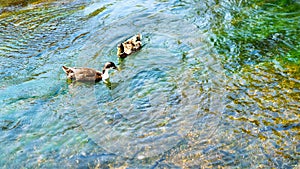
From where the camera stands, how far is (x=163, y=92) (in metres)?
6.49

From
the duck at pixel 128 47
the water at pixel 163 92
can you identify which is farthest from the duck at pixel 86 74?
the duck at pixel 128 47

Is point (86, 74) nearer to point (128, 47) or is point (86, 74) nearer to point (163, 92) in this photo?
point (128, 47)

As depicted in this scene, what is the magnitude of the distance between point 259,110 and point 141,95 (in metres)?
2.34

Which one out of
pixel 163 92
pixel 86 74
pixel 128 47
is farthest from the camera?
pixel 128 47

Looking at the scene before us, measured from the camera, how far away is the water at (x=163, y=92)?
493 cm

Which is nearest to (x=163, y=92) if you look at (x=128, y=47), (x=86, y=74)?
(x=86, y=74)

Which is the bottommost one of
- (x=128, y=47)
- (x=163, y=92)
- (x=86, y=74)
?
(x=163, y=92)

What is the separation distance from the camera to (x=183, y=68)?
7.15 meters

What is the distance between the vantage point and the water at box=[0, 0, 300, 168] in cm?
493

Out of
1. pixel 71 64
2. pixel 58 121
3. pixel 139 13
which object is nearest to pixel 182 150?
pixel 58 121

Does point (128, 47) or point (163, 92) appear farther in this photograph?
point (128, 47)

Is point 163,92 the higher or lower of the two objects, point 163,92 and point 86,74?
the lower

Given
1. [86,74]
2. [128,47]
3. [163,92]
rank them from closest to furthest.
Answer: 1. [163,92]
2. [86,74]
3. [128,47]

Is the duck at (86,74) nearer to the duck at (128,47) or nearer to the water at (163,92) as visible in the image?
the water at (163,92)
